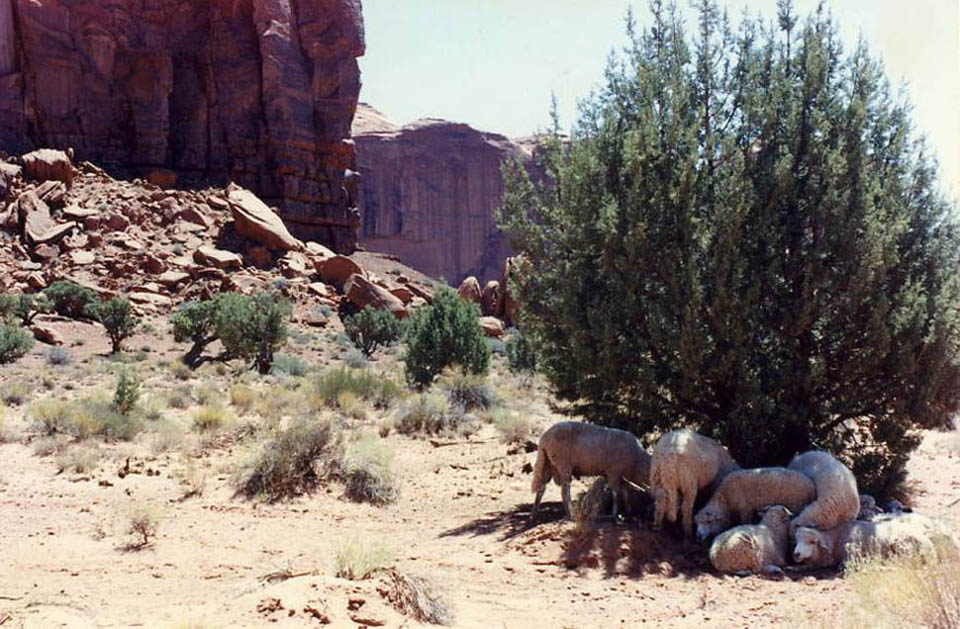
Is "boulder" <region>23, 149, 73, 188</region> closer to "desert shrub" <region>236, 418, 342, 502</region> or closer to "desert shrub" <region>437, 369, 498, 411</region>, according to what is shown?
"desert shrub" <region>437, 369, 498, 411</region>

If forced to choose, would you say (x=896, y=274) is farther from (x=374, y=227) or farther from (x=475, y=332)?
(x=374, y=227)

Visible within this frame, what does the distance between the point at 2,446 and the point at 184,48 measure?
50559 mm

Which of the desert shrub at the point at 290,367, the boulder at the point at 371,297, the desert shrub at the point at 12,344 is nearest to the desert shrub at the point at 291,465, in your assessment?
the desert shrub at the point at 290,367

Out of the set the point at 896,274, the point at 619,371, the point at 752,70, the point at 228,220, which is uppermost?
the point at 228,220

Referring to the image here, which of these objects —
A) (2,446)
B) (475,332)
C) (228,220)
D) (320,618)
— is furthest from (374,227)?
(320,618)

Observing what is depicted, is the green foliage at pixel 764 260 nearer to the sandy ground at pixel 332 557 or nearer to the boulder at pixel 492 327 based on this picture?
the sandy ground at pixel 332 557

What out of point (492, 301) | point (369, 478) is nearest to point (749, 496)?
point (369, 478)

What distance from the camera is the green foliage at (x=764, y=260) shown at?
927 cm

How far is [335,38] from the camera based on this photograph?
61344mm

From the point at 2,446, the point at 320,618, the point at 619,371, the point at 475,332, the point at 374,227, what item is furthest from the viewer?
the point at 374,227

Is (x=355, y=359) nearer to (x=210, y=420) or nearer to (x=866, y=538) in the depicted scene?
(x=210, y=420)

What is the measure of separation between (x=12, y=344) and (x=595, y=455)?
23.6 meters

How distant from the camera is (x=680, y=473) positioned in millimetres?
8406

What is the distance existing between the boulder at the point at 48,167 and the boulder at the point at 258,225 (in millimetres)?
8962
